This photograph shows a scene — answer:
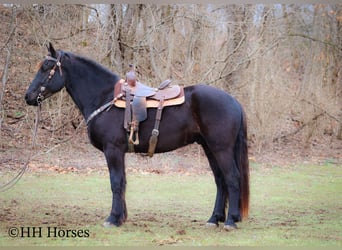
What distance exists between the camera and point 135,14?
10172mm

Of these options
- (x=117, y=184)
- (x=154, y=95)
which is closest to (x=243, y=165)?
(x=154, y=95)

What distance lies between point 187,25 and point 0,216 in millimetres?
5946

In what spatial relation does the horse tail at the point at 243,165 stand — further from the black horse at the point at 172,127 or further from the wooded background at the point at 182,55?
the wooded background at the point at 182,55

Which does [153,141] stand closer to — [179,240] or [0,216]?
[179,240]

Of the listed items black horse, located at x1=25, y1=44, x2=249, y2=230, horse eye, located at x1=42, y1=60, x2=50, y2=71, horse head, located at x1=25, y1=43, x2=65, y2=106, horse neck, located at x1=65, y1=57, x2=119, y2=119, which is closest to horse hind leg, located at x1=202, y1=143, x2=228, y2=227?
black horse, located at x1=25, y1=44, x2=249, y2=230

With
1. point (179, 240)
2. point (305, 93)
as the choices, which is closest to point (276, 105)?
point (305, 93)

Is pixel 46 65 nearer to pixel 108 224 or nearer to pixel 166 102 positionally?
pixel 166 102

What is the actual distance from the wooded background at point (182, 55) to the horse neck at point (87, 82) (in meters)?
4.38

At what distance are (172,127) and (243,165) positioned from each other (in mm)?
792

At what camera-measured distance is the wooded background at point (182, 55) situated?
975 cm

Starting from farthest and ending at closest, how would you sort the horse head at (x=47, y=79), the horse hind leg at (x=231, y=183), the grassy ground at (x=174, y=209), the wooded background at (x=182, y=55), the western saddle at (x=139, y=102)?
the wooded background at (x=182, y=55) → the horse head at (x=47, y=79) → the western saddle at (x=139, y=102) → the horse hind leg at (x=231, y=183) → the grassy ground at (x=174, y=209)

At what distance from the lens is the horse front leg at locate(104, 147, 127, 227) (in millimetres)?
4980

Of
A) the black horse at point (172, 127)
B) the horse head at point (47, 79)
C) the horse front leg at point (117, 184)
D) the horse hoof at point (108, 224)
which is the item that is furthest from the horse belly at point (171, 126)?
the horse head at point (47, 79)

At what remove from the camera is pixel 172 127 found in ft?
16.6
